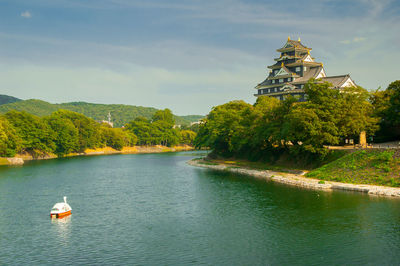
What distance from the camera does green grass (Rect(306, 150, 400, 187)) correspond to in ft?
149

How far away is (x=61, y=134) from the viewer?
424ft

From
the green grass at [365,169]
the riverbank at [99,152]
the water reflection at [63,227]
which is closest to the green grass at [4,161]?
the riverbank at [99,152]

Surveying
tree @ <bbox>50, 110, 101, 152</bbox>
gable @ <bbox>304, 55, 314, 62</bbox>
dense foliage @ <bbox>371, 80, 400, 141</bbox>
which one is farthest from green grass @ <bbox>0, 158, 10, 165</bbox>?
dense foliage @ <bbox>371, 80, 400, 141</bbox>

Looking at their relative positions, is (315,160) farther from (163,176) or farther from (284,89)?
(284,89)

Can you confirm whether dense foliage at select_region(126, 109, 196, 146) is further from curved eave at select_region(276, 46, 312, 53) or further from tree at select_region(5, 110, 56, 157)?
curved eave at select_region(276, 46, 312, 53)

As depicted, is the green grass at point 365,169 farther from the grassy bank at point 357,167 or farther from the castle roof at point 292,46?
the castle roof at point 292,46

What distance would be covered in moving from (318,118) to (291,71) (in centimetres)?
4742

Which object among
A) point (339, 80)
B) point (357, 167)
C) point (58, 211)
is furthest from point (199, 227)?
point (339, 80)

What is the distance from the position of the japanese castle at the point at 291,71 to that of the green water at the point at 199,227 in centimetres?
5073

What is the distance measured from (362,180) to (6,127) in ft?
319

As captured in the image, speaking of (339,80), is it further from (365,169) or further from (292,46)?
(365,169)

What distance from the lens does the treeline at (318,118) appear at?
54406 mm

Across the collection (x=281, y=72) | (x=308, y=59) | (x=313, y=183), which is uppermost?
(x=308, y=59)

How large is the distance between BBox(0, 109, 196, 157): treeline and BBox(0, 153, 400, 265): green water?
62618mm
